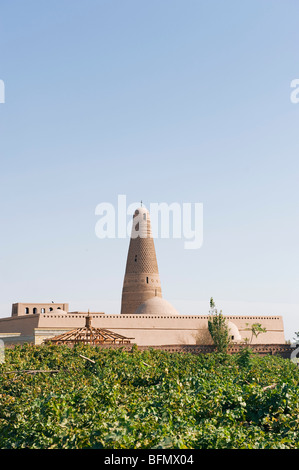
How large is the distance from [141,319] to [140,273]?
186 inches

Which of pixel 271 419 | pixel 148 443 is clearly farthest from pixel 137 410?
pixel 271 419

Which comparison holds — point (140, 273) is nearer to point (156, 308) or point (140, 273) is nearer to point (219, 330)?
point (156, 308)

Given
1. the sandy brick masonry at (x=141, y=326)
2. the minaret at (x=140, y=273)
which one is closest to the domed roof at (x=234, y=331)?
the sandy brick masonry at (x=141, y=326)

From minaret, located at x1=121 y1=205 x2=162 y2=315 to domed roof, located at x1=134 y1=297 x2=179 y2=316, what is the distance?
141 centimetres

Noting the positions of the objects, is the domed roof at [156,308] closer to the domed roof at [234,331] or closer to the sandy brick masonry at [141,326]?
the sandy brick masonry at [141,326]

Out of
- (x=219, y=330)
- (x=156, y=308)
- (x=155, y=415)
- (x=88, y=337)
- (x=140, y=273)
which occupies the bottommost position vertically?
(x=155, y=415)

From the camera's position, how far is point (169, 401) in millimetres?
11234

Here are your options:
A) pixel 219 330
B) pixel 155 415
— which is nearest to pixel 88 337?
pixel 219 330

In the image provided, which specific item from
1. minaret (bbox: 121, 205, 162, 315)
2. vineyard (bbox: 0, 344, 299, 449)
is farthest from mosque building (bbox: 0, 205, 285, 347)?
vineyard (bbox: 0, 344, 299, 449)

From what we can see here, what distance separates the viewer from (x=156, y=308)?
37750 mm

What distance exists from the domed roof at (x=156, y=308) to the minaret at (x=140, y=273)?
4.63 ft

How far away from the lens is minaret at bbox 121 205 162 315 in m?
40.0
